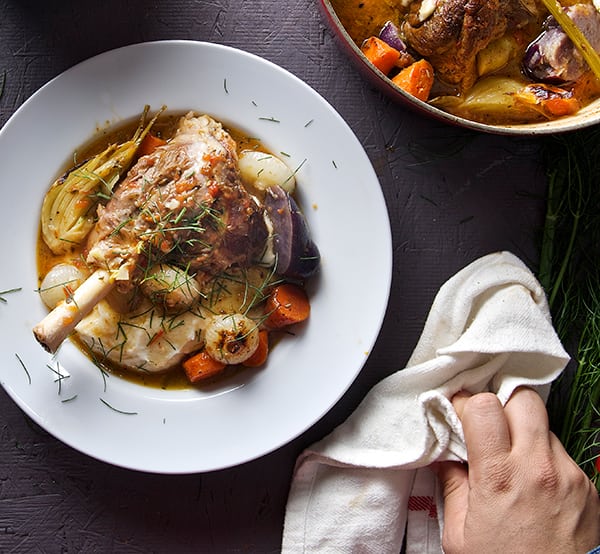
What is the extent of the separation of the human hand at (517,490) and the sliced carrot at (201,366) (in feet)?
2.28

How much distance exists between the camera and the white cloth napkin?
2008 millimetres

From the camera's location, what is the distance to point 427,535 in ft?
6.97

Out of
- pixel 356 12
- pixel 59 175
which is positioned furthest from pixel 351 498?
pixel 356 12

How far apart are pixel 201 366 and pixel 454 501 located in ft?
2.64

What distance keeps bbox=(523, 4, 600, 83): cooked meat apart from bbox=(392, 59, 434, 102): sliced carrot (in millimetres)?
280

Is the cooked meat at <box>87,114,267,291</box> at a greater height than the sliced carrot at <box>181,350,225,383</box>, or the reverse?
the cooked meat at <box>87,114,267,291</box>

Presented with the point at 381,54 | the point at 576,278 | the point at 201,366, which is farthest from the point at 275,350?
the point at 576,278

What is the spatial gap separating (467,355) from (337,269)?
1.45 ft

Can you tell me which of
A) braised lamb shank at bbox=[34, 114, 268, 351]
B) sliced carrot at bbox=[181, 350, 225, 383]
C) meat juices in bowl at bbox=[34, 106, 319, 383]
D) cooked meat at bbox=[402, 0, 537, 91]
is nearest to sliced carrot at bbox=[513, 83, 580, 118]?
cooked meat at bbox=[402, 0, 537, 91]

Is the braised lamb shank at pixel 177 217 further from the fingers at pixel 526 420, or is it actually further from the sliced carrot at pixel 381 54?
the fingers at pixel 526 420

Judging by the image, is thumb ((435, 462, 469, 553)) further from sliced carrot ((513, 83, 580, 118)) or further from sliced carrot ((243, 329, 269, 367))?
sliced carrot ((513, 83, 580, 118))

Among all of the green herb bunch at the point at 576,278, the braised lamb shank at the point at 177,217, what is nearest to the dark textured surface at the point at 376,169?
the green herb bunch at the point at 576,278

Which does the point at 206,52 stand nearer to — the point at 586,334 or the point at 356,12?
the point at 356,12

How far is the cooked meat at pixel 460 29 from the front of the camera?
1780 mm
